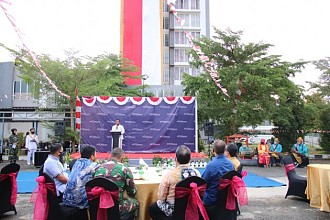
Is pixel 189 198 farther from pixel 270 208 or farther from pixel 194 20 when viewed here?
pixel 194 20

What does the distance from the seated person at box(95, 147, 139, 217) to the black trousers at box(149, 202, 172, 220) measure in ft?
0.67

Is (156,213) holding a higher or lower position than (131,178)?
lower

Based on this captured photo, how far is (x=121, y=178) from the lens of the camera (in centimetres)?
314

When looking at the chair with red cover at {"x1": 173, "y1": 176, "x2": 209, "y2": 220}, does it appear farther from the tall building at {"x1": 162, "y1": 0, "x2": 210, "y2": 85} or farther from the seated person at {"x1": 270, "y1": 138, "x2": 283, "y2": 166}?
the tall building at {"x1": 162, "y1": 0, "x2": 210, "y2": 85}

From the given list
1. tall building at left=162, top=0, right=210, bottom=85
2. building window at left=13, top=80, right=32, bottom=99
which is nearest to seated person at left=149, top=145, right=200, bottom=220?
building window at left=13, top=80, right=32, bottom=99

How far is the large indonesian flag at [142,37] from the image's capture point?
2861 centimetres

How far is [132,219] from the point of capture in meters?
3.29

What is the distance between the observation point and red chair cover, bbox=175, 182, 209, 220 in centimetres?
304

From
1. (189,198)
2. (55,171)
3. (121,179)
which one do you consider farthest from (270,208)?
(55,171)

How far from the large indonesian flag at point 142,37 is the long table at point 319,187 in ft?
78.0

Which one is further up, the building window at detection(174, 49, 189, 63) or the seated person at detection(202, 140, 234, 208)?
the building window at detection(174, 49, 189, 63)

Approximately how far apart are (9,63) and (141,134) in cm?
1284

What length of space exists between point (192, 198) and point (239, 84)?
1095cm

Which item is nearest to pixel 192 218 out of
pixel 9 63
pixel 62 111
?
pixel 62 111
